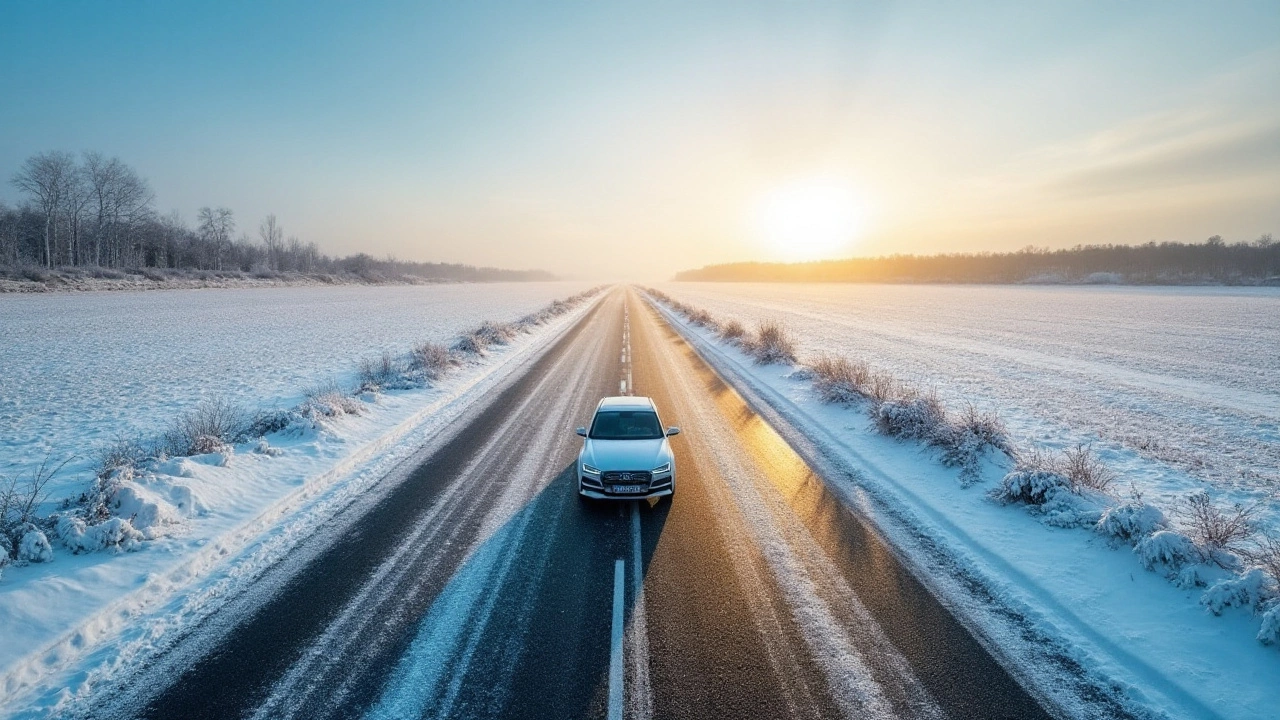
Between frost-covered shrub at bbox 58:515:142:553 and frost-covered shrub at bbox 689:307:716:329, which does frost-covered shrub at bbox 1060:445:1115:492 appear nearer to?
frost-covered shrub at bbox 58:515:142:553

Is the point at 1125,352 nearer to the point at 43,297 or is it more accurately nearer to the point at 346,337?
the point at 346,337

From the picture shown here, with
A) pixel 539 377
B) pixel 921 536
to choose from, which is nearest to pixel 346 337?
pixel 539 377

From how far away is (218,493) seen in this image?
818 cm

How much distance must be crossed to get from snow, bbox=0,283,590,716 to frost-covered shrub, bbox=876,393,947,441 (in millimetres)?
10050

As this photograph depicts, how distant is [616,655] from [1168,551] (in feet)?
21.1

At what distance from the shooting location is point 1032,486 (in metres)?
8.02

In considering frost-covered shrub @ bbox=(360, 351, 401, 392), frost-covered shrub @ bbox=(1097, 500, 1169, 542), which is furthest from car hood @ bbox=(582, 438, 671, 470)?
frost-covered shrub @ bbox=(360, 351, 401, 392)

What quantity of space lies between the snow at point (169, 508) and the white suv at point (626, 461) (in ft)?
12.7

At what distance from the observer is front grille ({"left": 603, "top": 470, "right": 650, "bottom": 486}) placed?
312 inches

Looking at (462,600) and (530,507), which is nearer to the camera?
(462,600)

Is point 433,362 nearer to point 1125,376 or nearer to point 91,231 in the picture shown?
point 1125,376

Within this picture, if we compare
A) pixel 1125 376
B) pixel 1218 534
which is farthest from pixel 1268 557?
pixel 1125 376

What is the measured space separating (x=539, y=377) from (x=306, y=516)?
11.0 metres

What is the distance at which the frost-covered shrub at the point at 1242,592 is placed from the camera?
527 cm
